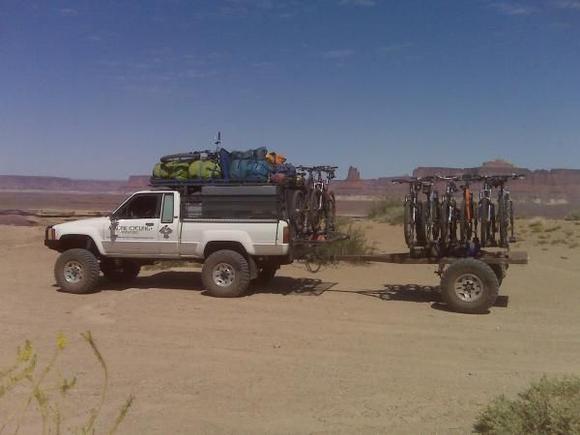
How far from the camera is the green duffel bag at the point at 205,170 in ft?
42.3

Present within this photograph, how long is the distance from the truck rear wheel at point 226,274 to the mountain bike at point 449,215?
356cm

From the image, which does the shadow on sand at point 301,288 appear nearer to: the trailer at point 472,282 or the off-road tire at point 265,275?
the off-road tire at point 265,275

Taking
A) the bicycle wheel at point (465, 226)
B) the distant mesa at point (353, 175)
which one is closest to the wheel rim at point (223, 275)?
the bicycle wheel at point (465, 226)

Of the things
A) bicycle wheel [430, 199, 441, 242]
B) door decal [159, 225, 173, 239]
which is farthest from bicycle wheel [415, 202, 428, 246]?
door decal [159, 225, 173, 239]

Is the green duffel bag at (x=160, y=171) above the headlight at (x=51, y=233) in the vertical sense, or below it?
above

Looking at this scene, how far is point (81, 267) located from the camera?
523 inches

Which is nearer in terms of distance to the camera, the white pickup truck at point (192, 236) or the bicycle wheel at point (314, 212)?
the white pickup truck at point (192, 236)

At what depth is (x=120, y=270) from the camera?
48.2 feet

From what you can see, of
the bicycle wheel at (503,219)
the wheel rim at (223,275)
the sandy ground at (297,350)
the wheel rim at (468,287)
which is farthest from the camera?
the wheel rim at (223,275)

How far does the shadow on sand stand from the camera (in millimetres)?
12914

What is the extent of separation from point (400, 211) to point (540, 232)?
9.70 metres

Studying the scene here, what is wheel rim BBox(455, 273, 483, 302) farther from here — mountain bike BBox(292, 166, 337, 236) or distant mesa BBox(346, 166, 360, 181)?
distant mesa BBox(346, 166, 360, 181)

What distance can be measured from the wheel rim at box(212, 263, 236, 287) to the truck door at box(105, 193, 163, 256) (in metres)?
1.31

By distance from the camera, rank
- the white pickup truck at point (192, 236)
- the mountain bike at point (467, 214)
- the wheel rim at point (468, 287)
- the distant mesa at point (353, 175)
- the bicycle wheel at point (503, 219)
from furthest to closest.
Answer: the distant mesa at point (353, 175) → the white pickup truck at point (192, 236) → the mountain bike at point (467, 214) → the bicycle wheel at point (503, 219) → the wheel rim at point (468, 287)
